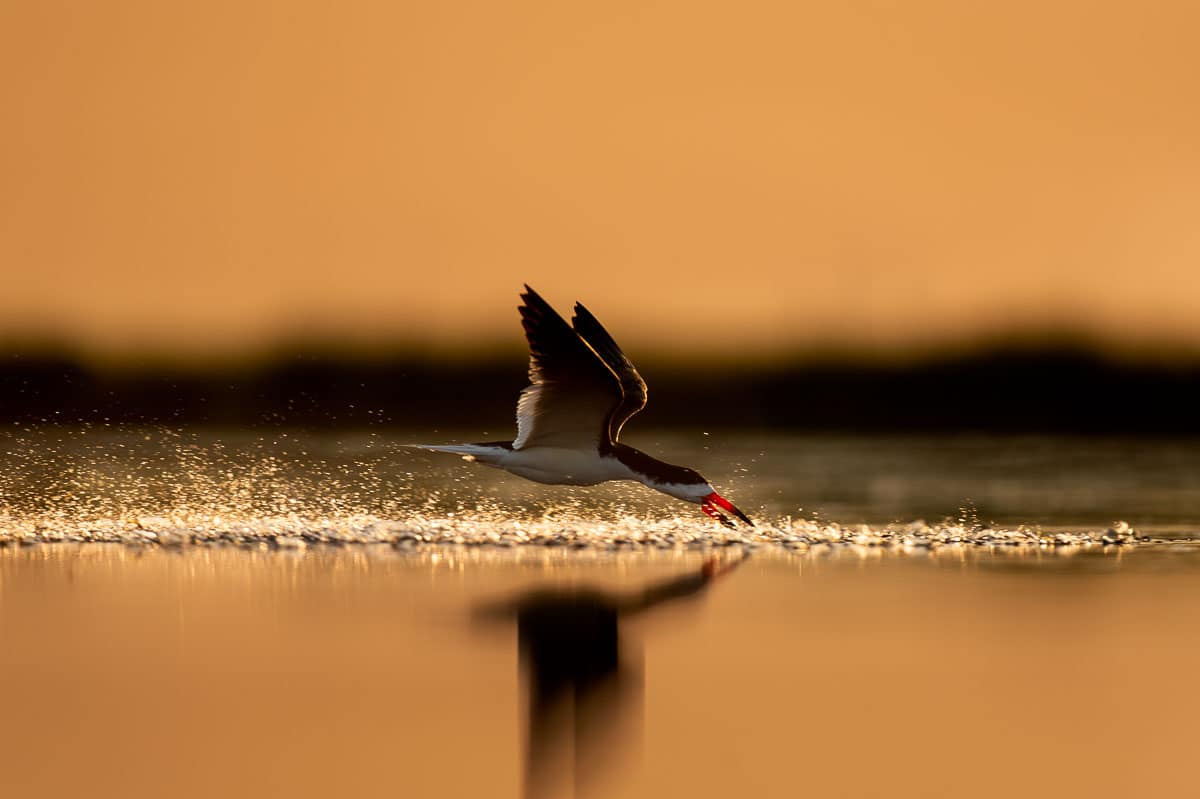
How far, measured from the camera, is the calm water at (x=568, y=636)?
8359 millimetres

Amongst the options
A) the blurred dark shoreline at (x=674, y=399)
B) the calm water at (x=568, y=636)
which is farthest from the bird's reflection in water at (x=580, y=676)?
the blurred dark shoreline at (x=674, y=399)

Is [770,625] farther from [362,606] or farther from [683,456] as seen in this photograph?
[683,456]

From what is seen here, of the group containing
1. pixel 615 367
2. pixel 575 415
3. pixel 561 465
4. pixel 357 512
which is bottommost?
pixel 357 512

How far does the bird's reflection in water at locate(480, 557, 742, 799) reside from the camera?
8.08m

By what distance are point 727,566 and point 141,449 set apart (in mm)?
13877

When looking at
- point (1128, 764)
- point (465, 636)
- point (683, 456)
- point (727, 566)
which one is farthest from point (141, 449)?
point (1128, 764)

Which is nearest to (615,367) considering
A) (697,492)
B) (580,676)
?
(697,492)

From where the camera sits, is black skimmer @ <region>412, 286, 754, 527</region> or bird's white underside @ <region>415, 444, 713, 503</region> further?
bird's white underside @ <region>415, 444, 713, 503</region>

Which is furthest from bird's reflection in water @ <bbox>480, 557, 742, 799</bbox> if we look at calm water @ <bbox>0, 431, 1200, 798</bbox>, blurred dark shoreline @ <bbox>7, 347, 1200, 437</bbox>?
blurred dark shoreline @ <bbox>7, 347, 1200, 437</bbox>

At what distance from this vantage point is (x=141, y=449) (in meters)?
25.4

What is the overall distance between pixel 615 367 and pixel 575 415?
0.61 m

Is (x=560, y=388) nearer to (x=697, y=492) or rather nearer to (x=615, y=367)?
(x=615, y=367)

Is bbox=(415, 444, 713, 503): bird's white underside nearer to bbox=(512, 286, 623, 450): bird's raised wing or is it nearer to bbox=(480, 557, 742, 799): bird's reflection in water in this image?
bbox=(512, 286, 623, 450): bird's raised wing

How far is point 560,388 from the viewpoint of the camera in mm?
12773
